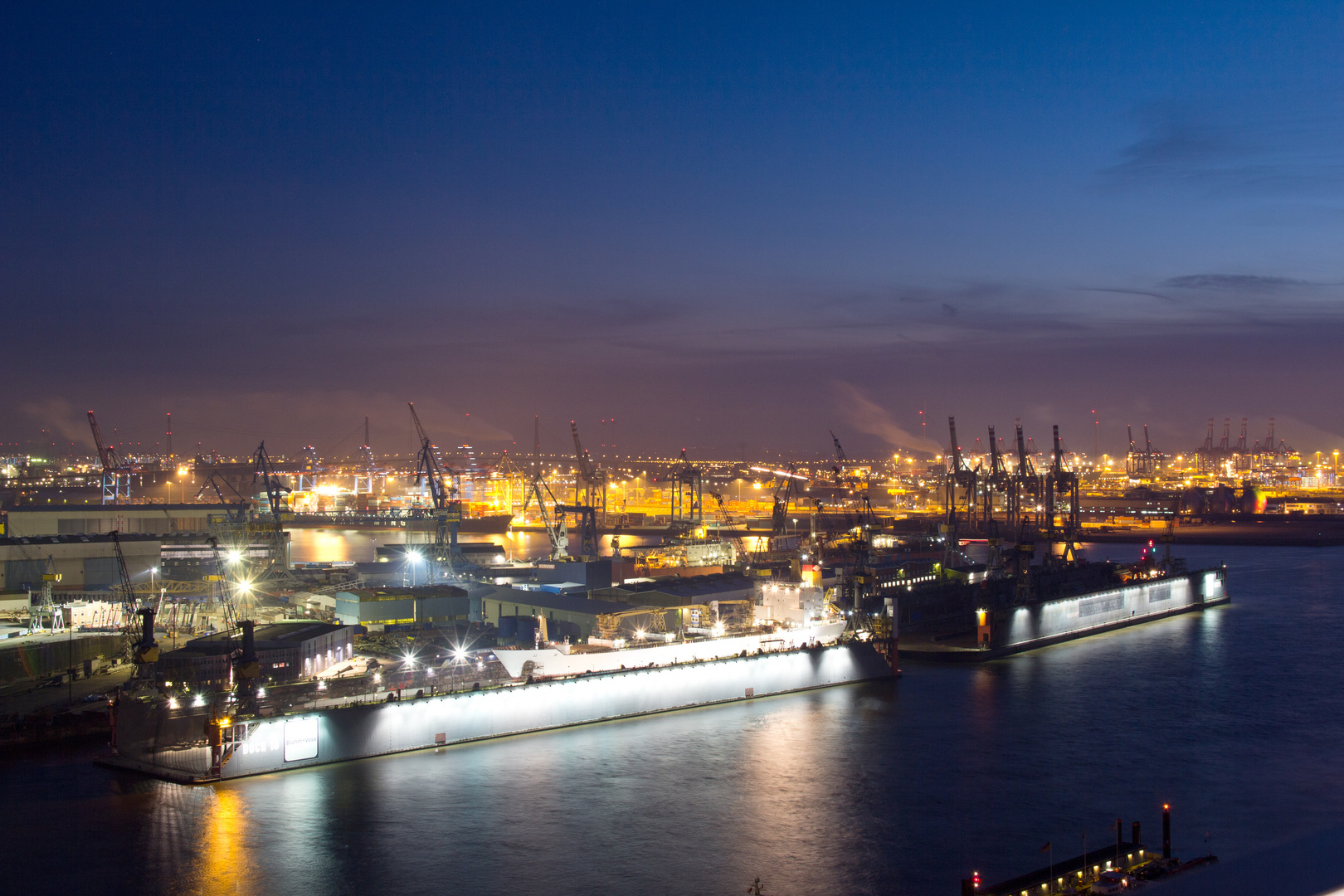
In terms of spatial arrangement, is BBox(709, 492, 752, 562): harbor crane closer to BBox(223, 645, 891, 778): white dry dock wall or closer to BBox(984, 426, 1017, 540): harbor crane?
BBox(984, 426, 1017, 540): harbor crane

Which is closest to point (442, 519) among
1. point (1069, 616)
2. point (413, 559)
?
point (413, 559)

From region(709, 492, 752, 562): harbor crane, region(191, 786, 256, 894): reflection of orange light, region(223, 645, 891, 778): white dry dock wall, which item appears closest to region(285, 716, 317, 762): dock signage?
region(223, 645, 891, 778): white dry dock wall

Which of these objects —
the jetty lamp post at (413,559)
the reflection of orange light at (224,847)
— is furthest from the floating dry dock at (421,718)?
the jetty lamp post at (413,559)

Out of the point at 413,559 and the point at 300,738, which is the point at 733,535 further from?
the point at 300,738

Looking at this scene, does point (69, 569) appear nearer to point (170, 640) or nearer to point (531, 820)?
point (170, 640)

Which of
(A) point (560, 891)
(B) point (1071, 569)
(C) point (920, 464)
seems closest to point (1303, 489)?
(C) point (920, 464)

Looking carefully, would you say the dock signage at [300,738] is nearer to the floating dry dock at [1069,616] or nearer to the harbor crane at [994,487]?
the floating dry dock at [1069,616]
